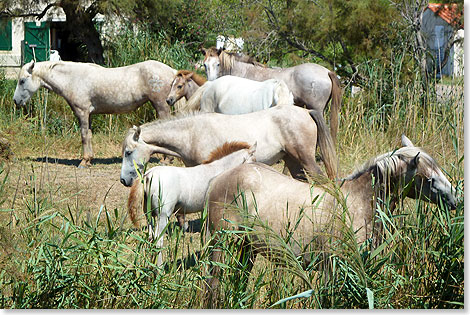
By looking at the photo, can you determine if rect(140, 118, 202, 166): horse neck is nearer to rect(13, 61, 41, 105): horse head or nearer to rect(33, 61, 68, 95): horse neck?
rect(33, 61, 68, 95): horse neck

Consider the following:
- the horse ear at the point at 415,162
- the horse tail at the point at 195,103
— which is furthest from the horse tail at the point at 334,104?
the horse ear at the point at 415,162

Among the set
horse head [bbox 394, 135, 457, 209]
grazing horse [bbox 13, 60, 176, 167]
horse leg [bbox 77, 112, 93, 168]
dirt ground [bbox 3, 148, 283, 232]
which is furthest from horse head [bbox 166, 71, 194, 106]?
horse head [bbox 394, 135, 457, 209]

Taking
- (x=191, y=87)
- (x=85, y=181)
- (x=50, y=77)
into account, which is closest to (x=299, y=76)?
(x=191, y=87)

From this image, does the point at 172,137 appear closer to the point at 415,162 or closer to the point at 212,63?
the point at 415,162

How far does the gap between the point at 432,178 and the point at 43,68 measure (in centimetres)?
776

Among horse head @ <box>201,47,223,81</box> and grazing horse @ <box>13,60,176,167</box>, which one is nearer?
grazing horse @ <box>13,60,176,167</box>

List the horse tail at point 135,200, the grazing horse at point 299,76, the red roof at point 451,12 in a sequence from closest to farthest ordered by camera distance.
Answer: the horse tail at point 135,200 < the grazing horse at point 299,76 < the red roof at point 451,12

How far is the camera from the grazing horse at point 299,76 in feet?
31.0

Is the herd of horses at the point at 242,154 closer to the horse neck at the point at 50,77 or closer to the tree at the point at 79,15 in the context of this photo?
the horse neck at the point at 50,77

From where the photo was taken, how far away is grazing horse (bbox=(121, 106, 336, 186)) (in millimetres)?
6496

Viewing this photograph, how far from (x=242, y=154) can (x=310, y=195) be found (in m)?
1.50

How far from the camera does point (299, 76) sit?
9703mm

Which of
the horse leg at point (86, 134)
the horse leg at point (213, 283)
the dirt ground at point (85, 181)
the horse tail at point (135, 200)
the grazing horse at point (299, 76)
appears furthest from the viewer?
the horse leg at point (86, 134)

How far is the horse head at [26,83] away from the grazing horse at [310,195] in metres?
7.11
